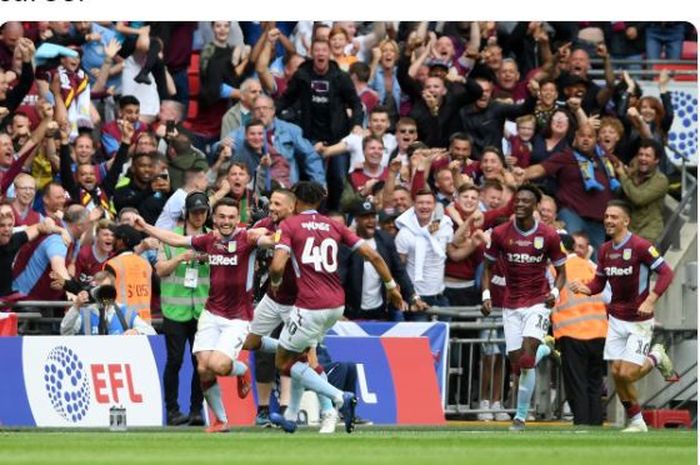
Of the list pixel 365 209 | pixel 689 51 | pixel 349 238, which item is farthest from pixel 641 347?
pixel 689 51

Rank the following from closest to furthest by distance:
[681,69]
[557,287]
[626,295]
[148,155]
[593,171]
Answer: [626,295] → [557,287] → [148,155] → [593,171] → [681,69]

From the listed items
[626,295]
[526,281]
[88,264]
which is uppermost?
[88,264]

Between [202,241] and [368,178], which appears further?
[368,178]

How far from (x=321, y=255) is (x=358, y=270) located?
14.4ft

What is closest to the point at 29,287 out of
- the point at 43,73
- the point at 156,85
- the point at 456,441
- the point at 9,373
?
the point at 9,373

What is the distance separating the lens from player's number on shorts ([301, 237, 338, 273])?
1927 centimetres

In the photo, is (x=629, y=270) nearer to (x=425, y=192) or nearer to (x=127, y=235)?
(x=425, y=192)

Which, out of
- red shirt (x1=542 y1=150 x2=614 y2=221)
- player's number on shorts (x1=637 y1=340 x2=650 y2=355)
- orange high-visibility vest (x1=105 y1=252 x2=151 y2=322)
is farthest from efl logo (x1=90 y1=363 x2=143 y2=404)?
red shirt (x1=542 y1=150 x2=614 y2=221)

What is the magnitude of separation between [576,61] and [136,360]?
10.2 metres

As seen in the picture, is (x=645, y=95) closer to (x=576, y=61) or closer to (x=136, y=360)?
(x=576, y=61)

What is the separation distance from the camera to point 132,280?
72.1 feet

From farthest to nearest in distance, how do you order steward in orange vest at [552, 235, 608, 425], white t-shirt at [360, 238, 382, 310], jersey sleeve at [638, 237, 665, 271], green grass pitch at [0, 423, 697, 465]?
white t-shirt at [360, 238, 382, 310] → steward in orange vest at [552, 235, 608, 425] → jersey sleeve at [638, 237, 665, 271] → green grass pitch at [0, 423, 697, 465]

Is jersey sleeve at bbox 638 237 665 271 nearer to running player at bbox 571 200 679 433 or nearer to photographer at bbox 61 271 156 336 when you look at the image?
running player at bbox 571 200 679 433

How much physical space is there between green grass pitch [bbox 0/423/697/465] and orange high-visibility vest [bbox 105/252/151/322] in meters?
2.08
